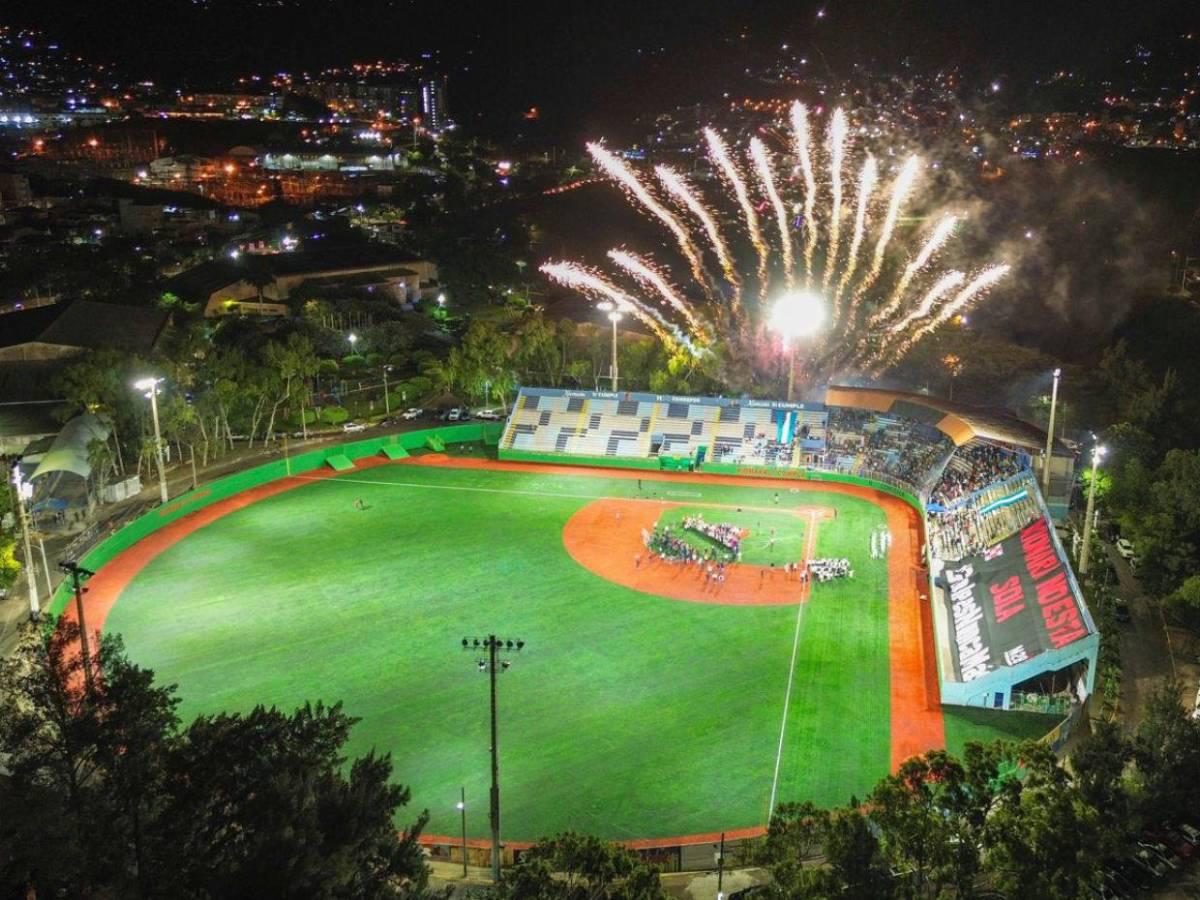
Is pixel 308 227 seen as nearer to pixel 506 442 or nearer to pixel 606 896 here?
pixel 506 442

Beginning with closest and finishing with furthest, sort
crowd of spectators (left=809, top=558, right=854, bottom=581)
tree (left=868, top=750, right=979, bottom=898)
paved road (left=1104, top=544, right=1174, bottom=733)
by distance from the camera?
1. tree (left=868, top=750, right=979, bottom=898)
2. paved road (left=1104, top=544, right=1174, bottom=733)
3. crowd of spectators (left=809, top=558, right=854, bottom=581)

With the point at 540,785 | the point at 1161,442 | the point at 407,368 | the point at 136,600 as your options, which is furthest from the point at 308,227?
the point at 540,785

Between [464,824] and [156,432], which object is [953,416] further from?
[156,432]

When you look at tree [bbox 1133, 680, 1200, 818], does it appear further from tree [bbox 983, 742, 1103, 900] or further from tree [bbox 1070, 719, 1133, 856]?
tree [bbox 983, 742, 1103, 900]

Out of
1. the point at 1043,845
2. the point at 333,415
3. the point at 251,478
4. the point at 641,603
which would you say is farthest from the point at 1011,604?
the point at 333,415

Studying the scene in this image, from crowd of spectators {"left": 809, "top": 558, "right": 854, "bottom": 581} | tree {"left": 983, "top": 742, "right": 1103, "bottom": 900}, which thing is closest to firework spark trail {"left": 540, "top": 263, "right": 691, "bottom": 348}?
crowd of spectators {"left": 809, "top": 558, "right": 854, "bottom": 581}
